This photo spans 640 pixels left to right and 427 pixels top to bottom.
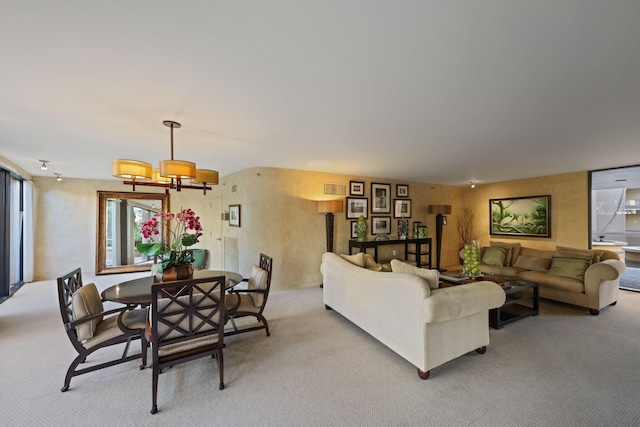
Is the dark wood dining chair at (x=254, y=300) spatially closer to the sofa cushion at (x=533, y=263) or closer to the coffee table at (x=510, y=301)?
the coffee table at (x=510, y=301)

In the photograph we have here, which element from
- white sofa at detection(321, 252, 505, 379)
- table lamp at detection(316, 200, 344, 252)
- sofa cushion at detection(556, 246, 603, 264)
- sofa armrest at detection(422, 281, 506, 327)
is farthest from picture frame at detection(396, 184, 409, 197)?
sofa armrest at detection(422, 281, 506, 327)

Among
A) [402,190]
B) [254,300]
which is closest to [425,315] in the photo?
[254,300]

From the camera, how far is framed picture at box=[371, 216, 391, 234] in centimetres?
615

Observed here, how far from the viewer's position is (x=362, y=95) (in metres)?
2.05

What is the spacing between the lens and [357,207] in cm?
585

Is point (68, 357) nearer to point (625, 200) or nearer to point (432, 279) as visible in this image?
point (432, 279)

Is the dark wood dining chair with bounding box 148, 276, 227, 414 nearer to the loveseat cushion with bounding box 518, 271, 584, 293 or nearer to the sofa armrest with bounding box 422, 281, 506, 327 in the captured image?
the sofa armrest with bounding box 422, 281, 506, 327

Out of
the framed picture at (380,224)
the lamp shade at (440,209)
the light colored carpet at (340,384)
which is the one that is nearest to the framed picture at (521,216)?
the lamp shade at (440,209)

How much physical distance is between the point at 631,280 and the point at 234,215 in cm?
831

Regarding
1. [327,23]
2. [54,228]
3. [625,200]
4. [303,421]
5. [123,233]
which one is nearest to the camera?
[327,23]

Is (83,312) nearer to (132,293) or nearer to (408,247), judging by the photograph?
(132,293)

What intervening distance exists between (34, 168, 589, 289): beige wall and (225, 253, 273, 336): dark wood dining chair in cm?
173

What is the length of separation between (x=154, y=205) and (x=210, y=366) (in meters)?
5.85

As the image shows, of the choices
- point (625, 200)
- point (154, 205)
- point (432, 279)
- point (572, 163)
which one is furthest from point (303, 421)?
point (625, 200)
